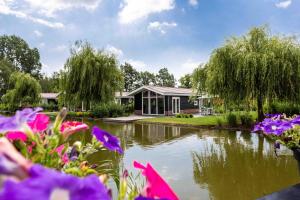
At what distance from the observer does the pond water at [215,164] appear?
16.6 ft

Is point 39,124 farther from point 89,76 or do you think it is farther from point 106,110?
point 106,110

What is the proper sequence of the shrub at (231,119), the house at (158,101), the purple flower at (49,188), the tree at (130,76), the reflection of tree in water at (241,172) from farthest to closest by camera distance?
the tree at (130,76) → the house at (158,101) → the shrub at (231,119) → the reflection of tree in water at (241,172) → the purple flower at (49,188)

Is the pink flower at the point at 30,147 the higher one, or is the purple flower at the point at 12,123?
the purple flower at the point at 12,123

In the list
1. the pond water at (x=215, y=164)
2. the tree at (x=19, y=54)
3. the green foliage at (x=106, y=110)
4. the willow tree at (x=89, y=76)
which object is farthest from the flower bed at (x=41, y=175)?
the tree at (x=19, y=54)

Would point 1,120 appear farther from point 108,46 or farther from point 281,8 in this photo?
point 108,46

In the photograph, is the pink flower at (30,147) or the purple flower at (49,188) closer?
the purple flower at (49,188)

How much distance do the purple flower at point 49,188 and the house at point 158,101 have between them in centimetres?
2161

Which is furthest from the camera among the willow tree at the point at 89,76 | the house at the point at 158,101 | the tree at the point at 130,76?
the tree at the point at 130,76

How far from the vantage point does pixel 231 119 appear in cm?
1344

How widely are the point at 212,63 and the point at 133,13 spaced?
5.83 metres

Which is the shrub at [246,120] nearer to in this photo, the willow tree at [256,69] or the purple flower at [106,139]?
the willow tree at [256,69]

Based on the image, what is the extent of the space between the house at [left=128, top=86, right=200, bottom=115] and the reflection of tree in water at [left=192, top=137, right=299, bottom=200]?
14.1 metres

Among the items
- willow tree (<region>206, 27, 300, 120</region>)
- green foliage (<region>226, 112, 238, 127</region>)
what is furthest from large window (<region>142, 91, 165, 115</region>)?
willow tree (<region>206, 27, 300, 120</region>)

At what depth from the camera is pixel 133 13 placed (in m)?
15.7
